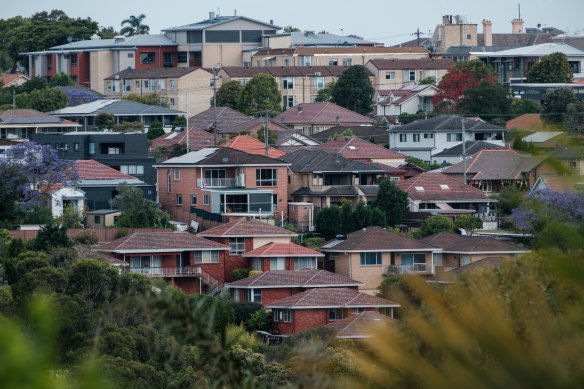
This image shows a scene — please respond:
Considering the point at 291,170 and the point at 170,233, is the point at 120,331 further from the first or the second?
the point at 291,170

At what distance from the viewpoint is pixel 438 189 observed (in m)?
31.8

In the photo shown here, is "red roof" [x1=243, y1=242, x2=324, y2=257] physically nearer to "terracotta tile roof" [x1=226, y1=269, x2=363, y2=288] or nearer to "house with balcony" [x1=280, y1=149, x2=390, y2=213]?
"terracotta tile roof" [x1=226, y1=269, x2=363, y2=288]

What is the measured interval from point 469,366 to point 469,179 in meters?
32.8

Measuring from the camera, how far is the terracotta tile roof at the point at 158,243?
24391mm

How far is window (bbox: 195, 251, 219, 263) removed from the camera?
25077 millimetres

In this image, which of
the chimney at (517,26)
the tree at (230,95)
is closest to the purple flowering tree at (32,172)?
the tree at (230,95)

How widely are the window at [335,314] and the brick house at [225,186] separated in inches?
326

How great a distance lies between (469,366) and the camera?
6.63 feet

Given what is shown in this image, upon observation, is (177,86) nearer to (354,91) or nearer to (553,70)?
(354,91)

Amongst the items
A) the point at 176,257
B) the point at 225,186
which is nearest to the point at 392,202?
the point at 225,186

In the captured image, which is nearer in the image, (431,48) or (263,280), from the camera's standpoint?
(263,280)

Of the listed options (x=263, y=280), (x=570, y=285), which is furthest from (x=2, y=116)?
(x=570, y=285)

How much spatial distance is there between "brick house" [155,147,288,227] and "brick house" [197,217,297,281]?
10.0 ft

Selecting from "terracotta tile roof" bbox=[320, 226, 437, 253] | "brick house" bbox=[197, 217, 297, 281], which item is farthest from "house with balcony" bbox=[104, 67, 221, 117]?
"terracotta tile roof" bbox=[320, 226, 437, 253]
